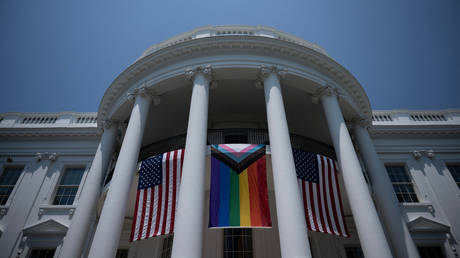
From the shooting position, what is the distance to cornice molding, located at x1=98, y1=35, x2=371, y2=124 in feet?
39.1

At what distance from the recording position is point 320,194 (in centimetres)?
999

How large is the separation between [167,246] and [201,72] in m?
8.76

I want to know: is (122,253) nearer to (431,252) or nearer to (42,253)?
(42,253)

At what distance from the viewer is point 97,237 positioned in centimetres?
813

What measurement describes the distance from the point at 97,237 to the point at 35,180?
34.4 ft

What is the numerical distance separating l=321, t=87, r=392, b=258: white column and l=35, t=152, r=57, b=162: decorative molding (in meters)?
16.8

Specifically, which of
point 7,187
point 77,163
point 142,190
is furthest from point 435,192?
point 7,187

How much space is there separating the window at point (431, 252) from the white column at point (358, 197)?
7.63m

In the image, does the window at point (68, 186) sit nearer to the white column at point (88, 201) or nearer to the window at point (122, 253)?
the window at point (122, 253)

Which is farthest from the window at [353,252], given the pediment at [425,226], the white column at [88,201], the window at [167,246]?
the white column at [88,201]

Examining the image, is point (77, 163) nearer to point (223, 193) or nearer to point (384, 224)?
point (223, 193)

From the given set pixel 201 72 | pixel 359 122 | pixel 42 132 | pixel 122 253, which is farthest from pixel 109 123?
pixel 359 122

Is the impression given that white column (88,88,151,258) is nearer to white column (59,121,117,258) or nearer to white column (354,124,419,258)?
white column (59,121,117,258)

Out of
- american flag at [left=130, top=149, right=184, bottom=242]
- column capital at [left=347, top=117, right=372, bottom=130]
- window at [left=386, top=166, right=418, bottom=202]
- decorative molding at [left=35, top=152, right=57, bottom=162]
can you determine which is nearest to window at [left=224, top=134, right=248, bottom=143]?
american flag at [left=130, top=149, right=184, bottom=242]
